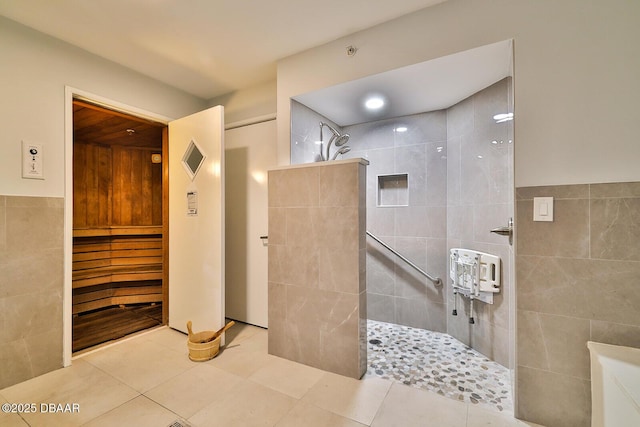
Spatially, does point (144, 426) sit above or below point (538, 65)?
below

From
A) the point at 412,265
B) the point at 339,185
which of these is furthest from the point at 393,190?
the point at 339,185

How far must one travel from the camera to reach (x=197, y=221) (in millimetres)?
2443

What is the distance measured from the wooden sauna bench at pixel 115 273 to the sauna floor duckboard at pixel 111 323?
1 cm

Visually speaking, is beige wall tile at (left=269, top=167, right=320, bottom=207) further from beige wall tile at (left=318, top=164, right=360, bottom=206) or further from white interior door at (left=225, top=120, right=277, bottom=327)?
white interior door at (left=225, top=120, right=277, bottom=327)

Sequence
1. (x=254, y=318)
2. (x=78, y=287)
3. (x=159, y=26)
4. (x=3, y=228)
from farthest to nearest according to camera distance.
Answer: (x=78, y=287)
(x=254, y=318)
(x=159, y=26)
(x=3, y=228)

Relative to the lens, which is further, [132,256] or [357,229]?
[132,256]

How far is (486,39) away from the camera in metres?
1.53

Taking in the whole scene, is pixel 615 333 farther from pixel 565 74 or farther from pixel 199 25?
pixel 199 25

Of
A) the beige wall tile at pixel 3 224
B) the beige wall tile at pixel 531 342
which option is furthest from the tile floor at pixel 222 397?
the beige wall tile at pixel 3 224

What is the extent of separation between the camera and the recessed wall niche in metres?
2.80

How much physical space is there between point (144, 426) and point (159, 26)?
246 centimetres

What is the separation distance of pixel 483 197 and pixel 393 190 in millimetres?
900

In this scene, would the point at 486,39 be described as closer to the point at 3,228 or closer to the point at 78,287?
the point at 3,228

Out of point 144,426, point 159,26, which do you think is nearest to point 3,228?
point 144,426
